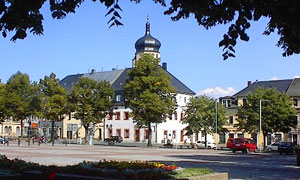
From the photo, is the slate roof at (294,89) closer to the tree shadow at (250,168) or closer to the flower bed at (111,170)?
the tree shadow at (250,168)

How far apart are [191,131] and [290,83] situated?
89.5ft

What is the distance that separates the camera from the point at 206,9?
5.97 m

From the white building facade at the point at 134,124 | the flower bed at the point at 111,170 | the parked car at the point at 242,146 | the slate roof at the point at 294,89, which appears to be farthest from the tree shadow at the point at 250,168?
the slate roof at the point at 294,89

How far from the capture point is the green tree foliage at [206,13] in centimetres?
541

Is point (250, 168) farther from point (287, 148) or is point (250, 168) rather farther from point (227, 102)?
point (227, 102)

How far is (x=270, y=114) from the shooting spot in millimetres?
57594

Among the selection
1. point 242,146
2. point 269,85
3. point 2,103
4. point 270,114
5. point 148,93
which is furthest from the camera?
point 269,85

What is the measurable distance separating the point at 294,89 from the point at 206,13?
7744 cm

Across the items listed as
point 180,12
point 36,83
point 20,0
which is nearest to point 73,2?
point 20,0

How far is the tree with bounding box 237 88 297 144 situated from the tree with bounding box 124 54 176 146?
10.3 meters

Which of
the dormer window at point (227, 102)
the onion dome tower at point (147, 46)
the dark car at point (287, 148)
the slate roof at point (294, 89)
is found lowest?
the dark car at point (287, 148)

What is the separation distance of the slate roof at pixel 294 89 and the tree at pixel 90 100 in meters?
32.6

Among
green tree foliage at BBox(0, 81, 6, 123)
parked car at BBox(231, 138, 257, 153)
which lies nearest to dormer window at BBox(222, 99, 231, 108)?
parked car at BBox(231, 138, 257, 153)

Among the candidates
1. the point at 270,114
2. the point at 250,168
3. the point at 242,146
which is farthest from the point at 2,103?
the point at 250,168
